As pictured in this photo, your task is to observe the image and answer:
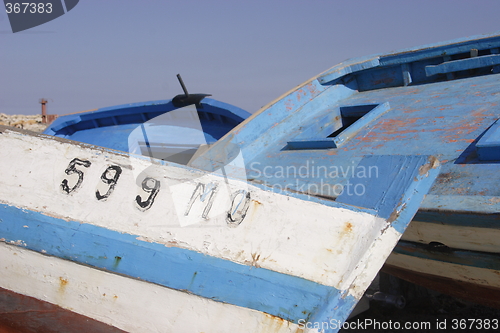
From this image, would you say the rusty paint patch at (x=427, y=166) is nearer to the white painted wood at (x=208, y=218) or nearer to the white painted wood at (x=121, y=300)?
the white painted wood at (x=208, y=218)

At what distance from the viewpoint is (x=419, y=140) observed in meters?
2.49

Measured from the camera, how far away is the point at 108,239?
5.22 feet

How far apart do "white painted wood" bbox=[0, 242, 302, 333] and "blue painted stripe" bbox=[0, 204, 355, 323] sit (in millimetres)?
35

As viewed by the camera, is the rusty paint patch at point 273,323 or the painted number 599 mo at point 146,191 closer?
the rusty paint patch at point 273,323

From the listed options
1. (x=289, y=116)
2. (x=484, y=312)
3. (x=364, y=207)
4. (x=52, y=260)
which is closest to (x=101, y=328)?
(x=52, y=260)

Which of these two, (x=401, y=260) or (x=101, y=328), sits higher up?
(x=101, y=328)

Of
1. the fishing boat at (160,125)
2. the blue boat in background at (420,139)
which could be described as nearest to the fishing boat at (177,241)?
the blue boat in background at (420,139)

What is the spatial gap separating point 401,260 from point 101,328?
178 centimetres

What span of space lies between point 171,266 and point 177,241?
0.32ft

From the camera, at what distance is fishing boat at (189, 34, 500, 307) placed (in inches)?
77.7

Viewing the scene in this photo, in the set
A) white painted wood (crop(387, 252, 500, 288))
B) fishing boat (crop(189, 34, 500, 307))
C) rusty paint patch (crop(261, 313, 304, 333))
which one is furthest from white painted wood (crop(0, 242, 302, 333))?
white painted wood (crop(387, 252, 500, 288))

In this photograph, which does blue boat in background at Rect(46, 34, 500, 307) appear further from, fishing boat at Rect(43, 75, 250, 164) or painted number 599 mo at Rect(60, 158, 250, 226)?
painted number 599 mo at Rect(60, 158, 250, 226)

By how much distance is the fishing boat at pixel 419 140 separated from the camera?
77.7 inches

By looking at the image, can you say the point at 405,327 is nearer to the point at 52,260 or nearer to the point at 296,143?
the point at 296,143
